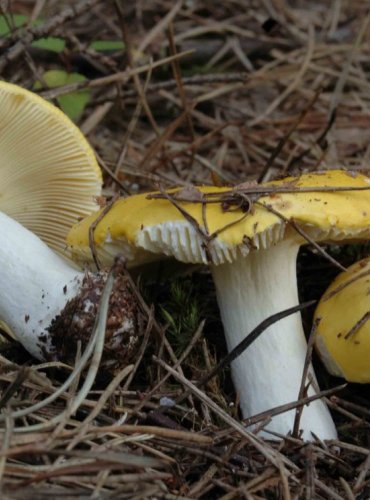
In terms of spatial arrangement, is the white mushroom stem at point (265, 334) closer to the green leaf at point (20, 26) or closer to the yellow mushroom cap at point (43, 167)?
the yellow mushroom cap at point (43, 167)

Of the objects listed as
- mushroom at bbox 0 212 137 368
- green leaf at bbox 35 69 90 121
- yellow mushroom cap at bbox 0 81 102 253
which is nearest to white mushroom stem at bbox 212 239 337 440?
mushroom at bbox 0 212 137 368

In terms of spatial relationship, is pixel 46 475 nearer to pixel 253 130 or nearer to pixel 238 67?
pixel 253 130

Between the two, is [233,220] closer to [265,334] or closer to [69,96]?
[265,334]

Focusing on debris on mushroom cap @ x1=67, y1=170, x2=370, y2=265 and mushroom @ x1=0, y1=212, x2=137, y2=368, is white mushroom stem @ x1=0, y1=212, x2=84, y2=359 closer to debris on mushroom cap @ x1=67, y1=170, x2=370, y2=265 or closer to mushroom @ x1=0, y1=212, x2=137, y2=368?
mushroom @ x1=0, y1=212, x2=137, y2=368

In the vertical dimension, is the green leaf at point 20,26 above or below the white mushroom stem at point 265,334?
above

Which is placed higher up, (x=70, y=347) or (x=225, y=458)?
(x=70, y=347)

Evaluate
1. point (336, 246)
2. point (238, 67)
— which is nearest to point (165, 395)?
point (336, 246)

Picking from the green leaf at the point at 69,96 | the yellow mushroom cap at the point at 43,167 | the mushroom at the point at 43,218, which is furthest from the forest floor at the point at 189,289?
the yellow mushroom cap at the point at 43,167
